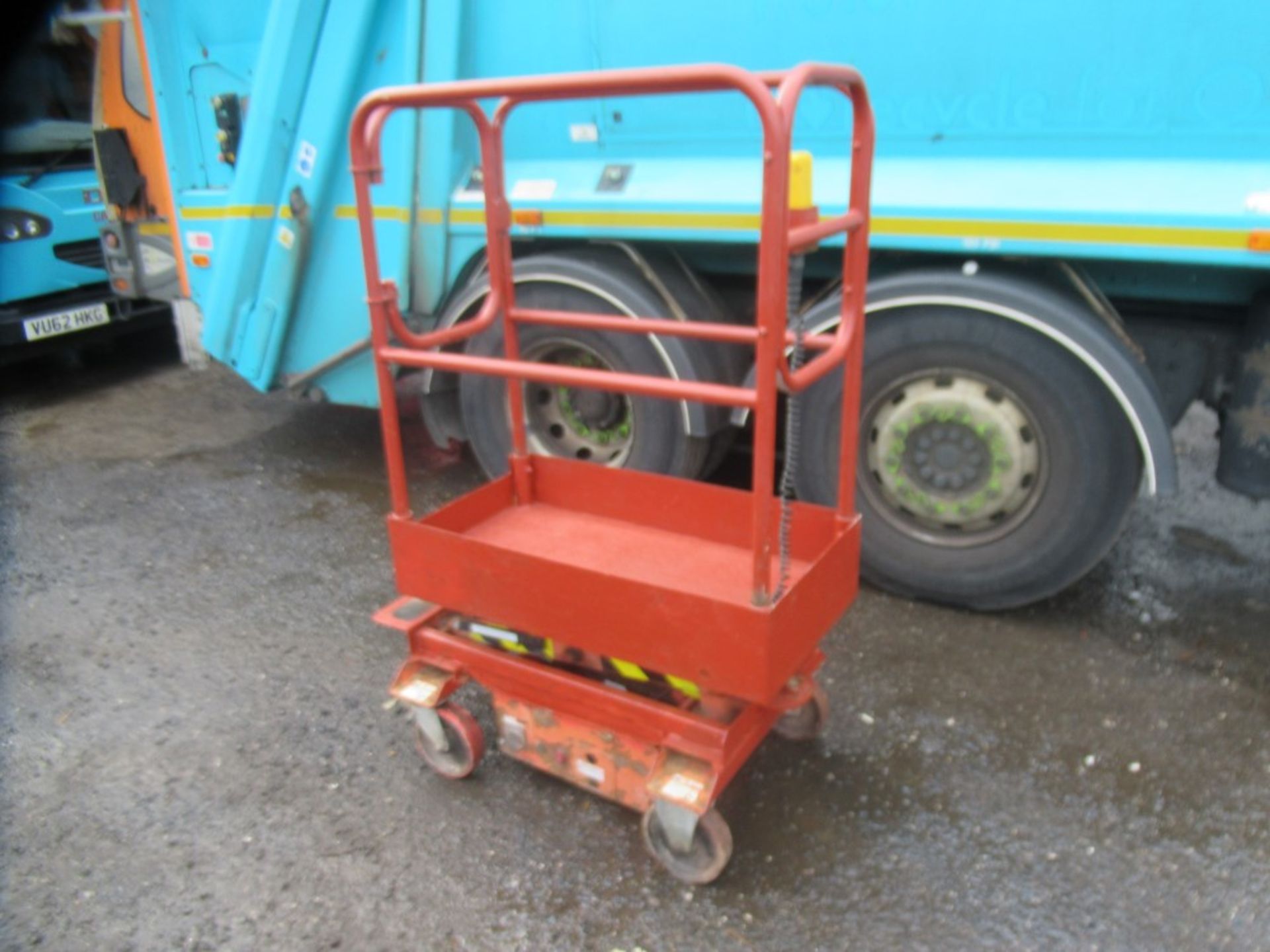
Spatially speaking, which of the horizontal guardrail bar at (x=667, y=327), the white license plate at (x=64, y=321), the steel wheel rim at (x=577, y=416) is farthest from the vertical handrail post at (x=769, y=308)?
the white license plate at (x=64, y=321)

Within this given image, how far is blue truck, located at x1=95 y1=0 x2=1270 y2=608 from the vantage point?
8.38 feet

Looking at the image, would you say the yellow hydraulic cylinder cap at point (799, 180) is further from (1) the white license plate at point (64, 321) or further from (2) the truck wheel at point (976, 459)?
(1) the white license plate at point (64, 321)

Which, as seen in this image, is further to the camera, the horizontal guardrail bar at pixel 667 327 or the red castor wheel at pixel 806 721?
the red castor wheel at pixel 806 721

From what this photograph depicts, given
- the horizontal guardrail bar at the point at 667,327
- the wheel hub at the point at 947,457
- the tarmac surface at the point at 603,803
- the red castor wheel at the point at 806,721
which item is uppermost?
the horizontal guardrail bar at the point at 667,327

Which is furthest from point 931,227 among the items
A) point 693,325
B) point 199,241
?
point 199,241

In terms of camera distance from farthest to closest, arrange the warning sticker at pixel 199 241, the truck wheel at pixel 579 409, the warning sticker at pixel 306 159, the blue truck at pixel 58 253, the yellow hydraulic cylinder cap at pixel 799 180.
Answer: the blue truck at pixel 58 253 → the warning sticker at pixel 199 241 → the warning sticker at pixel 306 159 → the truck wheel at pixel 579 409 → the yellow hydraulic cylinder cap at pixel 799 180

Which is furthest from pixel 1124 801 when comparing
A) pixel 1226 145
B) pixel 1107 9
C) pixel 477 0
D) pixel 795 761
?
pixel 477 0

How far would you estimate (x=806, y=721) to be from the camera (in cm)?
247

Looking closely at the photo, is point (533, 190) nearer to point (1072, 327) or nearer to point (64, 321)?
point (1072, 327)

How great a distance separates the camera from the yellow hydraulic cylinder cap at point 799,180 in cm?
172

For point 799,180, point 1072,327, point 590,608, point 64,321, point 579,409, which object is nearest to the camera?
point 799,180

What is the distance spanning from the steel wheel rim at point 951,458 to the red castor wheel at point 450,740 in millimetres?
1495

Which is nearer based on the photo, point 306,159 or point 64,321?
point 306,159

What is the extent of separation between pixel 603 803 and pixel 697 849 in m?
0.34
